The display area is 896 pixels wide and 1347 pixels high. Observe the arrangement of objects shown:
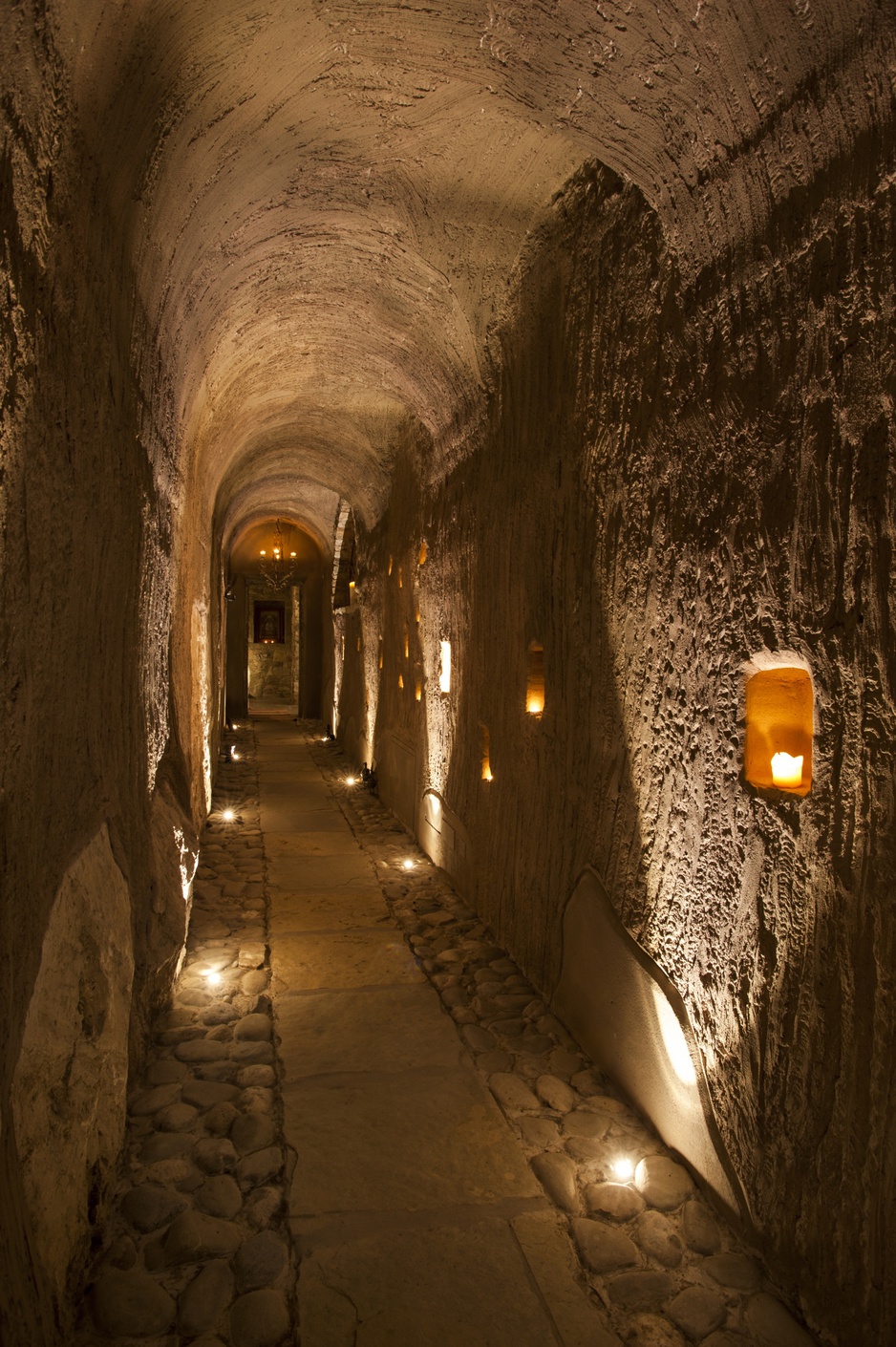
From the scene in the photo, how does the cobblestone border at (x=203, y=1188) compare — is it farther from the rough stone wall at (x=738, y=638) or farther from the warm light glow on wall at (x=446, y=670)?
the warm light glow on wall at (x=446, y=670)

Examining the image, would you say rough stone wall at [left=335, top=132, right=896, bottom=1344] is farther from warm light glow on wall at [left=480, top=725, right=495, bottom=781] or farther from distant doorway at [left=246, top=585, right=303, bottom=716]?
distant doorway at [left=246, top=585, right=303, bottom=716]

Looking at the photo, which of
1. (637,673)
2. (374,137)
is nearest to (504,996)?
(637,673)

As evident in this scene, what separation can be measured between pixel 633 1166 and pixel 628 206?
3727 millimetres

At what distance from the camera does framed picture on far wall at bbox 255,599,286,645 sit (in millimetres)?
25641

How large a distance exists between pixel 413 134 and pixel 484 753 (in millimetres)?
3521

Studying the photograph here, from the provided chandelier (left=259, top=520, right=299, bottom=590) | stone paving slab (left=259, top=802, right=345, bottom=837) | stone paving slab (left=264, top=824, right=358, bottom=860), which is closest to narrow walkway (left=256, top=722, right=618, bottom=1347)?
stone paving slab (left=264, top=824, right=358, bottom=860)

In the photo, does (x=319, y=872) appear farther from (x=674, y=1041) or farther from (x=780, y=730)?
(x=780, y=730)

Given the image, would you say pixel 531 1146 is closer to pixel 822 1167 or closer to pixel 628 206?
pixel 822 1167

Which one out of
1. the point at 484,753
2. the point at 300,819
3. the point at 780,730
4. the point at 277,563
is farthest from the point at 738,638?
the point at 277,563

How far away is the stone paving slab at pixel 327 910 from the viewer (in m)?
5.33

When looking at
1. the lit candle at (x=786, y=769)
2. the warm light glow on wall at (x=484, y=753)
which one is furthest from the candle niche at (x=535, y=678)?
the lit candle at (x=786, y=769)

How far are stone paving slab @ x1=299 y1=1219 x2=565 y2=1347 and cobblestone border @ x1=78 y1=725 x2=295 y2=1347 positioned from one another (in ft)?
0.39

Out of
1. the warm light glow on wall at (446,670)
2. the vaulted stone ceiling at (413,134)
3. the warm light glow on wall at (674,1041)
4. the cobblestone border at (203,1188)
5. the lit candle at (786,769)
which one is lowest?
the cobblestone border at (203,1188)

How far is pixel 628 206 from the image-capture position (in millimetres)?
3242
